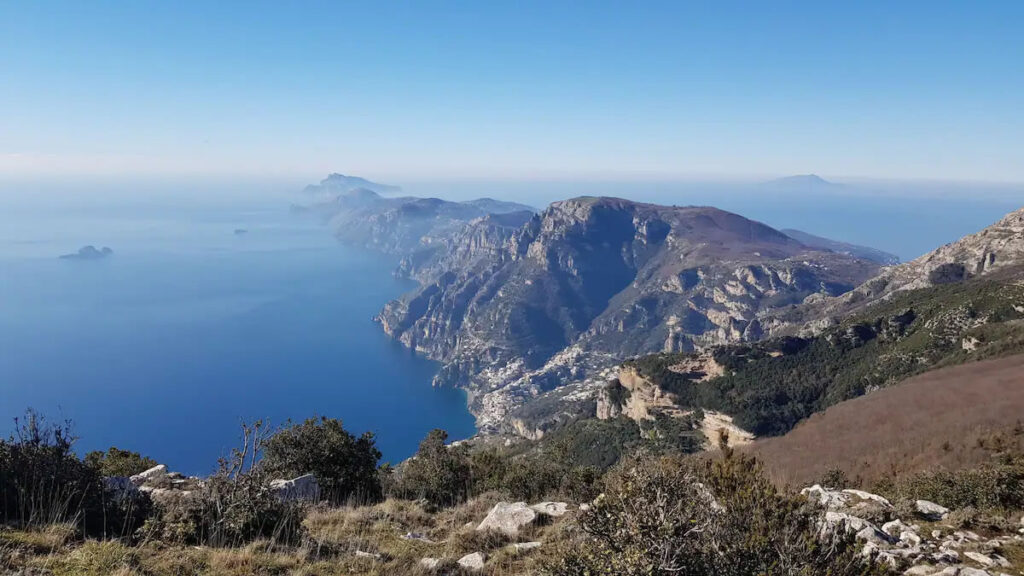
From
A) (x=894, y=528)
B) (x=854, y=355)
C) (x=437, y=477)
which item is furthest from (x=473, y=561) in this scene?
(x=854, y=355)

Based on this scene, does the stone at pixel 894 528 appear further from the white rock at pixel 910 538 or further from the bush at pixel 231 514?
the bush at pixel 231 514

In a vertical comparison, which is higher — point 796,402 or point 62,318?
point 796,402

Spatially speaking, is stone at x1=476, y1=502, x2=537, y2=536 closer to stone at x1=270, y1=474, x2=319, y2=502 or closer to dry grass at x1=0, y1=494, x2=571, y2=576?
dry grass at x1=0, y1=494, x2=571, y2=576

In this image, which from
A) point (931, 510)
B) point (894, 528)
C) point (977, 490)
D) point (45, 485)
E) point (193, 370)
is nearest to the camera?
point (45, 485)

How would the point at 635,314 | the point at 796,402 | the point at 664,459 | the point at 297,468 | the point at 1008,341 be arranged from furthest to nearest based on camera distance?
A: the point at 635,314 → the point at 796,402 → the point at 1008,341 → the point at 297,468 → the point at 664,459

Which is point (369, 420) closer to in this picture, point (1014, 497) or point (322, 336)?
point (322, 336)

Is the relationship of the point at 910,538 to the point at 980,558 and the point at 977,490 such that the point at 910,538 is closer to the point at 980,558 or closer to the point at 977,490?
the point at 980,558

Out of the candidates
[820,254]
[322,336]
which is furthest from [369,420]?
[820,254]

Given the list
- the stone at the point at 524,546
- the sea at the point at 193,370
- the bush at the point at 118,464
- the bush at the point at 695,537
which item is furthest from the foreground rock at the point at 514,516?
the sea at the point at 193,370
